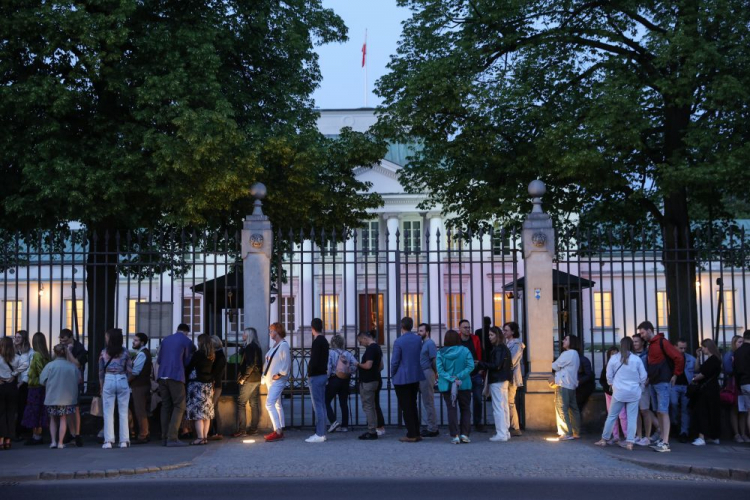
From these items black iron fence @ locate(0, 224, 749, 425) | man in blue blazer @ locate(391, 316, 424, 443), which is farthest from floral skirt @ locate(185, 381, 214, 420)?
man in blue blazer @ locate(391, 316, 424, 443)

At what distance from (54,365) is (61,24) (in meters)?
6.59

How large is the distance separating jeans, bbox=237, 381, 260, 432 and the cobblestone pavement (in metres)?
0.50

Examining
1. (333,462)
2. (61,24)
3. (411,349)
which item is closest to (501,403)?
(411,349)

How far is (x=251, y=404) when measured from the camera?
13625 millimetres

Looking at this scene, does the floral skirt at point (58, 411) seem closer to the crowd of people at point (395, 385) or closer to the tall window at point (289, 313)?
the crowd of people at point (395, 385)

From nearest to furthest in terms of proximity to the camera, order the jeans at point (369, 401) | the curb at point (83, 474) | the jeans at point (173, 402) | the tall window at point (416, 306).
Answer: the curb at point (83, 474) → the jeans at point (173, 402) → the jeans at point (369, 401) → the tall window at point (416, 306)

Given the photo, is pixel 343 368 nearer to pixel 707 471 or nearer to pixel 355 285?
pixel 355 285

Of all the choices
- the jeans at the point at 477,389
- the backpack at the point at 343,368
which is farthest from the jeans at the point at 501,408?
the backpack at the point at 343,368

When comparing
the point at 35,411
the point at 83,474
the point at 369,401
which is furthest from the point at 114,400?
the point at 369,401

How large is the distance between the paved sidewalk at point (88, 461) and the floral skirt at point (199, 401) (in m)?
0.50

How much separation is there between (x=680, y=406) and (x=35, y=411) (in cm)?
948

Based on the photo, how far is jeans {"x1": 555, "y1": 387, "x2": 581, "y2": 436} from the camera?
13.0m

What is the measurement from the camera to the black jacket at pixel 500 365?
13000mm

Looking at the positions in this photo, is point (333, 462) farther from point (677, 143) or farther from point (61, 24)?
point (677, 143)
